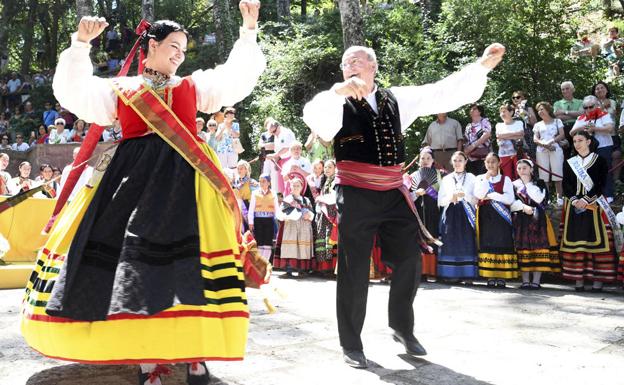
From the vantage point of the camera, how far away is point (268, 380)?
3.32 m

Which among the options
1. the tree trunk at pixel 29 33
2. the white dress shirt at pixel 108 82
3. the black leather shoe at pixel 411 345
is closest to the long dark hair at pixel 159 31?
the white dress shirt at pixel 108 82

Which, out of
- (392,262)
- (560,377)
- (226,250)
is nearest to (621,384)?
(560,377)

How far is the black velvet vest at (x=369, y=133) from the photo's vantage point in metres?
3.86

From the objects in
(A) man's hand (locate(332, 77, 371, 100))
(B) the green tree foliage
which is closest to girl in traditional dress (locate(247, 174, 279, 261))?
(B) the green tree foliage

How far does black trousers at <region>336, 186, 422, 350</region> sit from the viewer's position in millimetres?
3844

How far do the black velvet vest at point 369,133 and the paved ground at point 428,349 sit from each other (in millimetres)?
899

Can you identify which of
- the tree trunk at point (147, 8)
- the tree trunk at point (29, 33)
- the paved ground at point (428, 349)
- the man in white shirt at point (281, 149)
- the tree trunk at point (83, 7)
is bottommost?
the paved ground at point (428, 349)

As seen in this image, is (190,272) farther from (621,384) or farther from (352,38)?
(352,38)

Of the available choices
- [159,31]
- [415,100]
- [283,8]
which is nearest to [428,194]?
[415,100]

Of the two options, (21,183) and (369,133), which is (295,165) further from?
(369,133)

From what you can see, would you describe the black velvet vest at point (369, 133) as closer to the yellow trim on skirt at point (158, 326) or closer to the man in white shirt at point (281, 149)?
the yellow trim on skirt at point (158, 326)

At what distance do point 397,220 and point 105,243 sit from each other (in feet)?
5.64

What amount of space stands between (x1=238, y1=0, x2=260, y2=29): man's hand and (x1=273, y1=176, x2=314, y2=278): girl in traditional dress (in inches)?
218

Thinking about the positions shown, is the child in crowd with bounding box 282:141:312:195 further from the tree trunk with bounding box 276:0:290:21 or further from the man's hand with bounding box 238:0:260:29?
the tree trunk with bounding box 276:0:290:21
